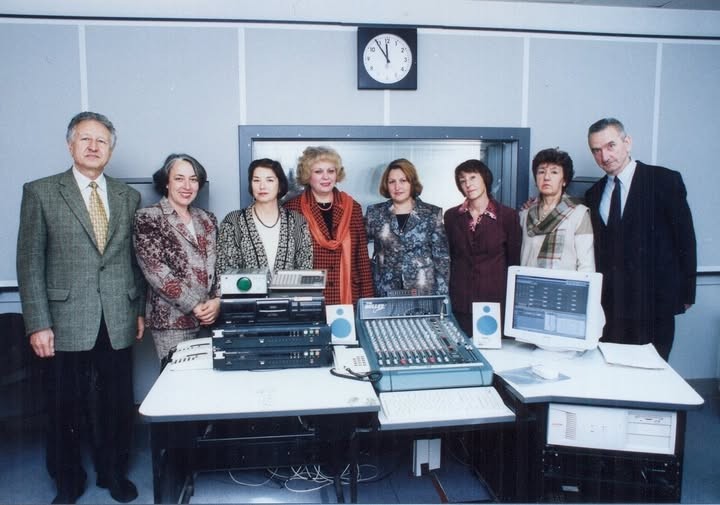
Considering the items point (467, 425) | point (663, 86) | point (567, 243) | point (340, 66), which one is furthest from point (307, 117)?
point (663, 86)

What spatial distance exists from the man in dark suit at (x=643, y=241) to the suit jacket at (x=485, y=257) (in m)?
0.47

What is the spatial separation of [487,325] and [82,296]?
1.84m

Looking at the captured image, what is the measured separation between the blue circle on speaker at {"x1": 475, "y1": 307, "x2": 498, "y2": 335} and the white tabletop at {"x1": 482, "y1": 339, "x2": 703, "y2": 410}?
113 mm

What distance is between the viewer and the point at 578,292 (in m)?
2.07

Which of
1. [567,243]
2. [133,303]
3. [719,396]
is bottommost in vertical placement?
[719,396]

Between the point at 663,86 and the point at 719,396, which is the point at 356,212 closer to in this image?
the point at 663,86

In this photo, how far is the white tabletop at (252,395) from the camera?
5.36 ft

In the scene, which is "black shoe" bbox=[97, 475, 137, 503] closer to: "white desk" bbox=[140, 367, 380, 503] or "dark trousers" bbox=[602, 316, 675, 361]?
"white desk" bbox=[140, 367, 380, 503]

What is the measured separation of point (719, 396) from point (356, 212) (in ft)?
9.67

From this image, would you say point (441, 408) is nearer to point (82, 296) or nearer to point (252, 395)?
point (252, 395)

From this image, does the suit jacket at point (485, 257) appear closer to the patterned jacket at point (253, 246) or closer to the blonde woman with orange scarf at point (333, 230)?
the blonde woman with orange scarf at point (333, 230)

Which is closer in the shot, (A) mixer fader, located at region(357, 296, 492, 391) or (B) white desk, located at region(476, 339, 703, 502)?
(B) white desk, located at region(476, 339, 703, 502)

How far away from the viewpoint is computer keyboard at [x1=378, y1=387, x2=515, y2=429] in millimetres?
1700

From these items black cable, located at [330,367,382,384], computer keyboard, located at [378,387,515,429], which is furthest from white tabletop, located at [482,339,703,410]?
black cable, located at [330,367,382,384]
